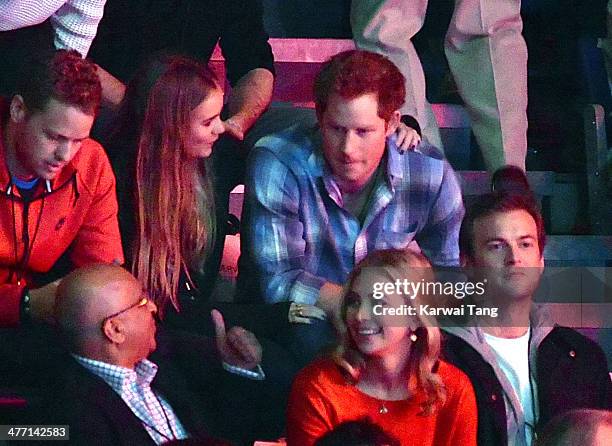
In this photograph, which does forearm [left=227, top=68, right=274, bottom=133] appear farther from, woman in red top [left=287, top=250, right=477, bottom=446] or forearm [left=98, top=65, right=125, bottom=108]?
woman in red top [left=287, top=250, right=477, bottom=446]

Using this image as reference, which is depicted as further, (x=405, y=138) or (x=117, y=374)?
(x=405, y=138)

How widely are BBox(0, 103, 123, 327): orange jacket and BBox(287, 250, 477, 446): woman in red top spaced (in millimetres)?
491

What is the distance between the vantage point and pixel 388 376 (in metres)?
2.38

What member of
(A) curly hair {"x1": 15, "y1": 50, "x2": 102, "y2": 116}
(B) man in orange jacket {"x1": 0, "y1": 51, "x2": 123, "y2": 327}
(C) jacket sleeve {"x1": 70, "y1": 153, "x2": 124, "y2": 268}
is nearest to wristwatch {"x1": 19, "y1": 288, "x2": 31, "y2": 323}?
(B) man in orange jacket {"x1": 0, "y1": 51, "x2": 123, "y2": 327}

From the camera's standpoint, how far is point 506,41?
100 inches

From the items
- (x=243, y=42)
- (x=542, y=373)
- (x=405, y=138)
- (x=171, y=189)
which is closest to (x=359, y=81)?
(x=405, y=138)

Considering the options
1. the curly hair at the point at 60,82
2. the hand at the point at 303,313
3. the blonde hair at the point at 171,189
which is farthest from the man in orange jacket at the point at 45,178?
the hand at the point at 303,313

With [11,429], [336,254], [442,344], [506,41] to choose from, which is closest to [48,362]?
[11,429]

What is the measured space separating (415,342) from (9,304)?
2.62 feet

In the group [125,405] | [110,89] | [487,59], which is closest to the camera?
[125,405]

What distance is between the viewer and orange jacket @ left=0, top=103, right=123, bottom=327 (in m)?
2.37

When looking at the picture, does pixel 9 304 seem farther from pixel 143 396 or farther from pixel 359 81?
pixel 359 81

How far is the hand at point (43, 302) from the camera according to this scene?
2.38 metres

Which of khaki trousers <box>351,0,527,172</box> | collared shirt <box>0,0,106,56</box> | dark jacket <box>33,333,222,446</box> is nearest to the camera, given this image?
dark jacket <box>33,333,222,446</box>
